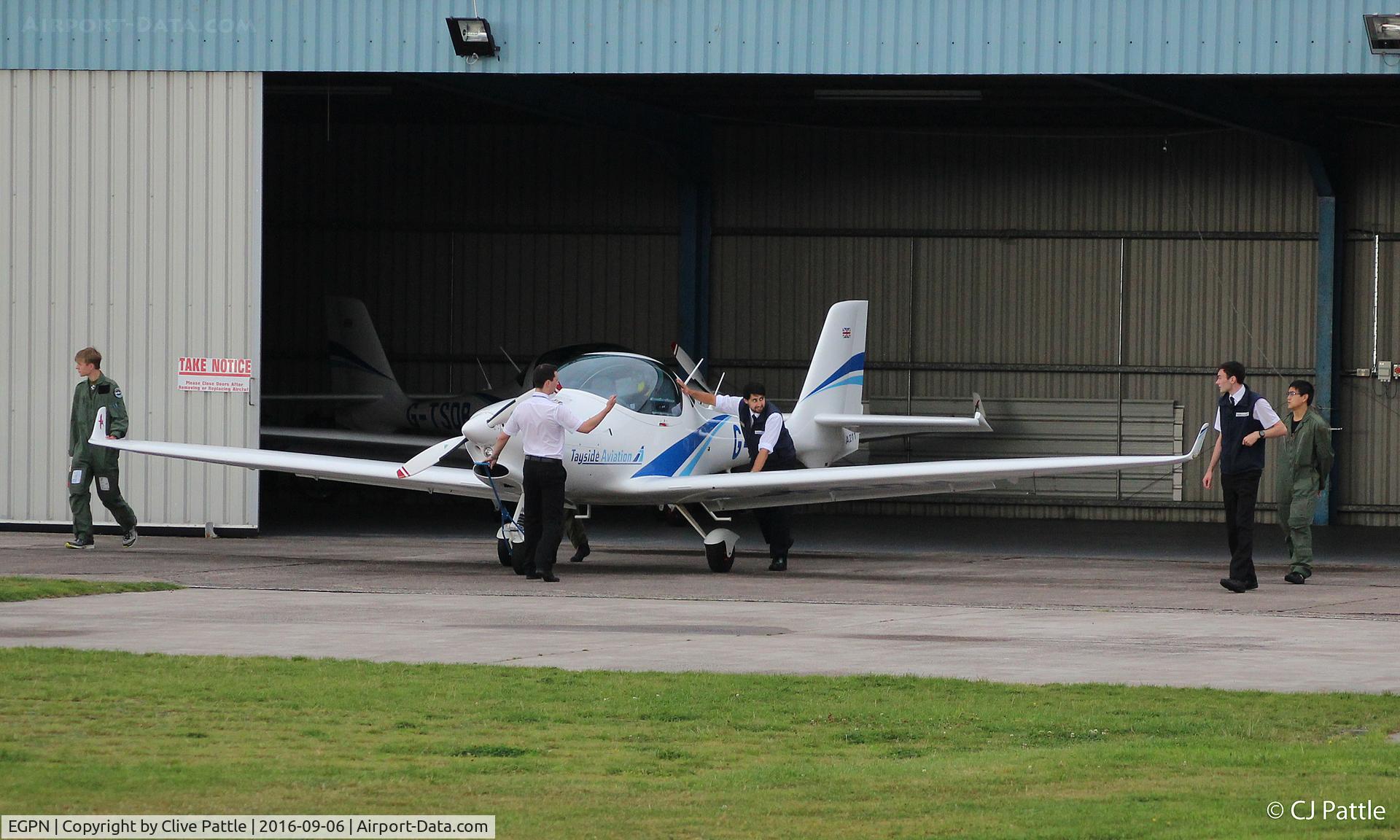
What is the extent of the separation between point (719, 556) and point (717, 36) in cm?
546

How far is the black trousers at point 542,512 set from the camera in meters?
13.1

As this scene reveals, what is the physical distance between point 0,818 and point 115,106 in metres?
14.1

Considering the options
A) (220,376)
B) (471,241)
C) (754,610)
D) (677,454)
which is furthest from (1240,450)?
(471,241)

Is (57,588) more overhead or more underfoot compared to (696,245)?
more underfoot

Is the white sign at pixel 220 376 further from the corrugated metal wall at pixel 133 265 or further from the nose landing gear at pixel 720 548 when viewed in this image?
the nose landing gear at pixel 720 548

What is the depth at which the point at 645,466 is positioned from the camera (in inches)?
575

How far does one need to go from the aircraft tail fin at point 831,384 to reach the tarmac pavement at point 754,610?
1295 mm

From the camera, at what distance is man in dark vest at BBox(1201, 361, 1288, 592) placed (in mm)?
12945

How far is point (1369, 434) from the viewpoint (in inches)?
943

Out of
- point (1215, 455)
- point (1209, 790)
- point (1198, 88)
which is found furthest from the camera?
point (1198, 88)

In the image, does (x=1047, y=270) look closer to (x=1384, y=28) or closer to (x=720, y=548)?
(x=1384, y=28)

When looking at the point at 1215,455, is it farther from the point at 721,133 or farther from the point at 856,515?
the point at 721,133

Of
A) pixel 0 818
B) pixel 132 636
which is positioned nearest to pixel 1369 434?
pixel 132 636

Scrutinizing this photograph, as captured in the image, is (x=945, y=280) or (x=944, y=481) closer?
(x=944, y=481)
